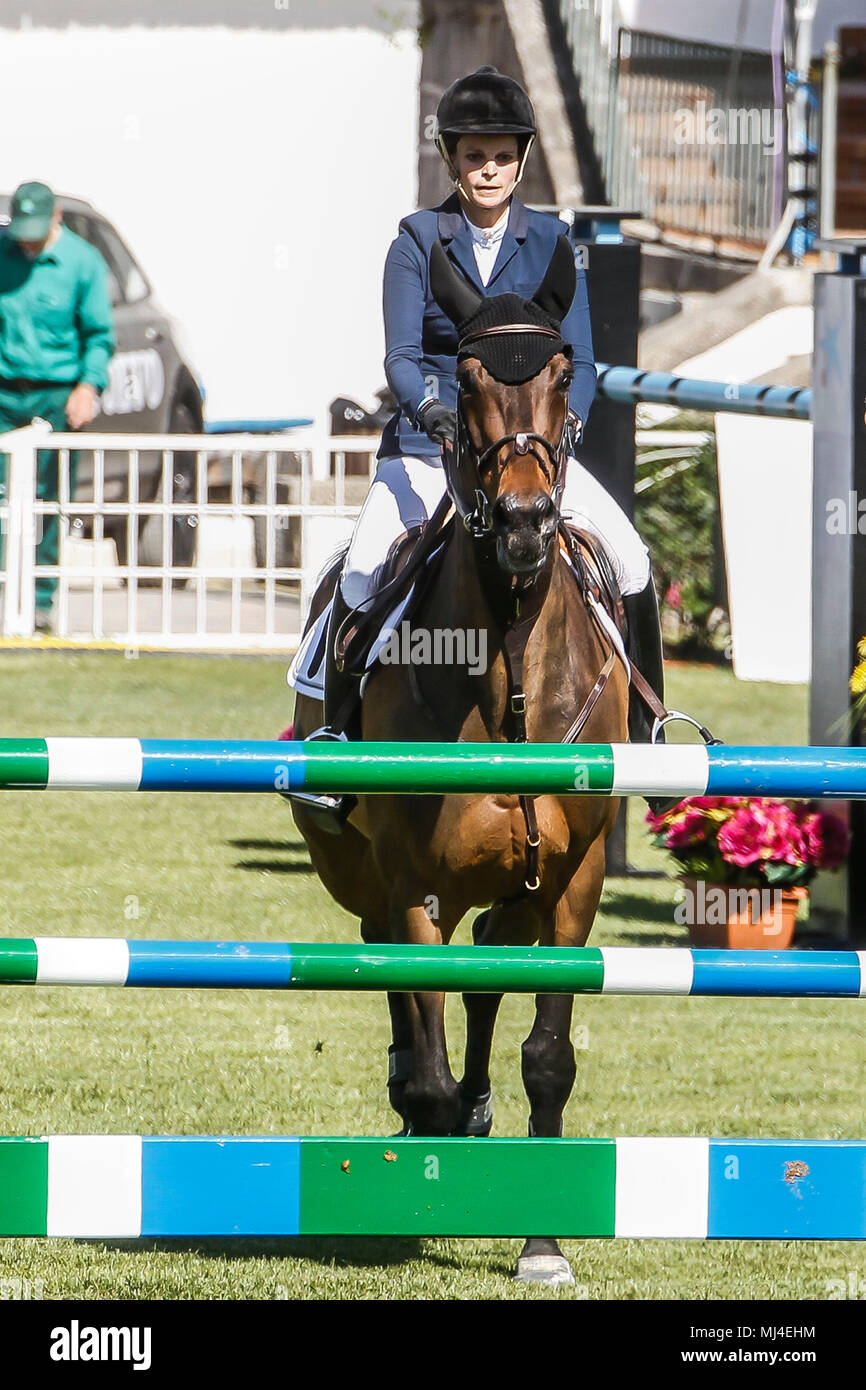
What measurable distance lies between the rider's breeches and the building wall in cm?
1508

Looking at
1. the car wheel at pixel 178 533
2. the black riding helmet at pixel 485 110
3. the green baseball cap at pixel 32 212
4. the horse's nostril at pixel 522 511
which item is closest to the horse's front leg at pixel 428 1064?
the horse's nostril at pixel 522 511

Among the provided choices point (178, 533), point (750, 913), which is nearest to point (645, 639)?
point (750, 913)

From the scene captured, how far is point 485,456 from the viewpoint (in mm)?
4418

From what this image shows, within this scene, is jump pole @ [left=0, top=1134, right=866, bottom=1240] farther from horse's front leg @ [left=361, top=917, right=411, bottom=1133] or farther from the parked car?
the parked car

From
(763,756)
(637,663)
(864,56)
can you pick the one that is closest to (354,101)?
(864,56)

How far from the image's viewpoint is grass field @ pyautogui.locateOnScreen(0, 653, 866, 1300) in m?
4.82

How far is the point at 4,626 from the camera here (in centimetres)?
1388

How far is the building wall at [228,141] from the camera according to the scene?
2027 cm

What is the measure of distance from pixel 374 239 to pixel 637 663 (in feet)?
51.1

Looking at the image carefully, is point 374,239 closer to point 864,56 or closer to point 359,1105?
point 864,56

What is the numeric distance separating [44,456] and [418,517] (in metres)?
8.89

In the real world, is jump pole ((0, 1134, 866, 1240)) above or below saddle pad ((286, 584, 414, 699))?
below

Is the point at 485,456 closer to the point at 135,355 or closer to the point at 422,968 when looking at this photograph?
the point at 422,968

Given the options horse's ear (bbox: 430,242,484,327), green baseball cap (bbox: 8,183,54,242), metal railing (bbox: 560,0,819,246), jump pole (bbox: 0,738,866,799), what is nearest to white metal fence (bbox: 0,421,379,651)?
green baseball cap (bbox: 8,183,54,242)
